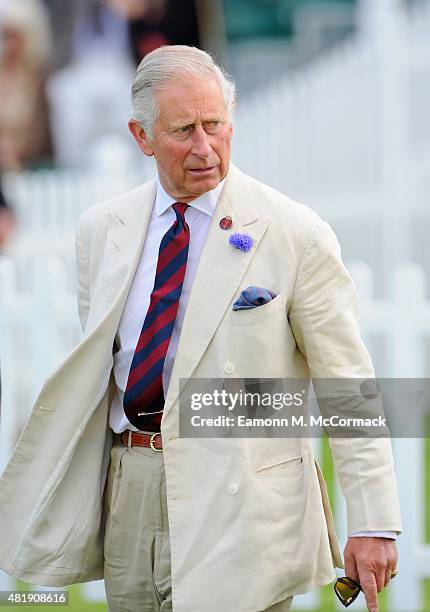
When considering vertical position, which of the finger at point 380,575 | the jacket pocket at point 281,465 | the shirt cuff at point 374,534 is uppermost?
the jacket pocket at point 281,465

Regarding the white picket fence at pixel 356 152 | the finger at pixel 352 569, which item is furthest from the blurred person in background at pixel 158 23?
the finger at pixel 352 569

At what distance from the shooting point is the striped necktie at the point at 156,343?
329 cm

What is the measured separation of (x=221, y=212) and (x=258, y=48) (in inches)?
489

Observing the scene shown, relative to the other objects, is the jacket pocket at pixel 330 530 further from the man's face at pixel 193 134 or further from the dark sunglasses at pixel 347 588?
the man's face at pixel 193 134

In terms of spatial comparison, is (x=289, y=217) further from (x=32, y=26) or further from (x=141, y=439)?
(x=32, y=26)

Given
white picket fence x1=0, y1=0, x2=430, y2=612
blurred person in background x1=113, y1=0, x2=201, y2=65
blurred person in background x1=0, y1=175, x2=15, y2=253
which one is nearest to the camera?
blurred person in background x1=0, y1=175, x2=15, y2=253

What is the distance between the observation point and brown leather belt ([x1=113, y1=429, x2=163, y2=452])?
3.34 meters

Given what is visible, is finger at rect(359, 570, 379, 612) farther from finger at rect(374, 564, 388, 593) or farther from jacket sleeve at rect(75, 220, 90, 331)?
jacket sleeve at rect(75, 220, 90, 331)

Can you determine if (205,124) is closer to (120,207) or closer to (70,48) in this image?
(120,207)

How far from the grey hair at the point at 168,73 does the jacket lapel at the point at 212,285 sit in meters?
0.28

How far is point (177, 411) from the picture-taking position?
325 cm

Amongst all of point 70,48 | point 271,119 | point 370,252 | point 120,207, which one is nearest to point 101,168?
point 271,119

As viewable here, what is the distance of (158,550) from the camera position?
132 inches

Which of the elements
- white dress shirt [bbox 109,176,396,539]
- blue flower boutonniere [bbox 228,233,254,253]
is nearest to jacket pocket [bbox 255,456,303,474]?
white dress shirt [bbox 109,176,396,539]
